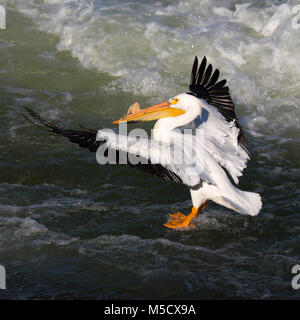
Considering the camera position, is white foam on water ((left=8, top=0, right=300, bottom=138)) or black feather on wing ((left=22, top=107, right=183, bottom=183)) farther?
white foam on water ((left=8, top=0, right=300, bottom=138))

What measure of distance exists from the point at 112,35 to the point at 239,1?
2683 mm

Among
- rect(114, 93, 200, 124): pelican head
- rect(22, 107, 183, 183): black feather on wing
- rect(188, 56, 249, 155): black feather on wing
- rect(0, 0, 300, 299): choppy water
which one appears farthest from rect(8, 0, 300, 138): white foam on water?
rect(22, 107, 183, 183): black feather on wing

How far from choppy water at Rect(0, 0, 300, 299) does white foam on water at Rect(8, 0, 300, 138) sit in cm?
3

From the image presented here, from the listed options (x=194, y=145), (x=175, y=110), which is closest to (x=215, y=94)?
(x=175, y=110)

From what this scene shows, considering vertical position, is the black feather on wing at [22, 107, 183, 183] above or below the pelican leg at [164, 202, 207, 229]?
above

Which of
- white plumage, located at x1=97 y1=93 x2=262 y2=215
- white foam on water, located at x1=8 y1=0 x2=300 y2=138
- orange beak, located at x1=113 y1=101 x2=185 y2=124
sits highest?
white foam on water, located at x1=8 y1=0 x2=300 y2=138

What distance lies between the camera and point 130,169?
6453 mm

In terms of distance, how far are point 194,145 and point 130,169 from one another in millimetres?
1495

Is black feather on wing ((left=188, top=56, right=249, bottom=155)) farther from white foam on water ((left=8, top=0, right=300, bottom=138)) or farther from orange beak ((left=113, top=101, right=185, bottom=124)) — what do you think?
white foam on water ((left=8, top=0, right=300, bottom=138))

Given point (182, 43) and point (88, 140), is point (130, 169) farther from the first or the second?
point (182, 43)

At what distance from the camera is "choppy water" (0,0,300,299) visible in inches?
187

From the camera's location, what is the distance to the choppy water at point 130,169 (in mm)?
4738

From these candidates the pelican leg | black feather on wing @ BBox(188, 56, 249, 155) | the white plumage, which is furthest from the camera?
black feather on wing @ BBox(188, 56, 249, 155)

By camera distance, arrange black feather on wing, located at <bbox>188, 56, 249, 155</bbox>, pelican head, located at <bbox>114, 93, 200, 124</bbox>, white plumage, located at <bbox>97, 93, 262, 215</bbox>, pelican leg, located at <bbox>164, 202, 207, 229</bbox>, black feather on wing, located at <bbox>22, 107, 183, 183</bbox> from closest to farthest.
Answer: black feather on wing, located at <bbox>22, 107, 183, 183</bbox> < white plumage, located at <bbox>97, 93, 262, 215</bbox> < pelican head, located at <bbox>114, 93, 200, 124</bbox> < pelican leg, located at <bbox>164, 202, 207, 229</bbox> < black feather on wing, located at <bbox>188, 56, 249, 155</bbox>
